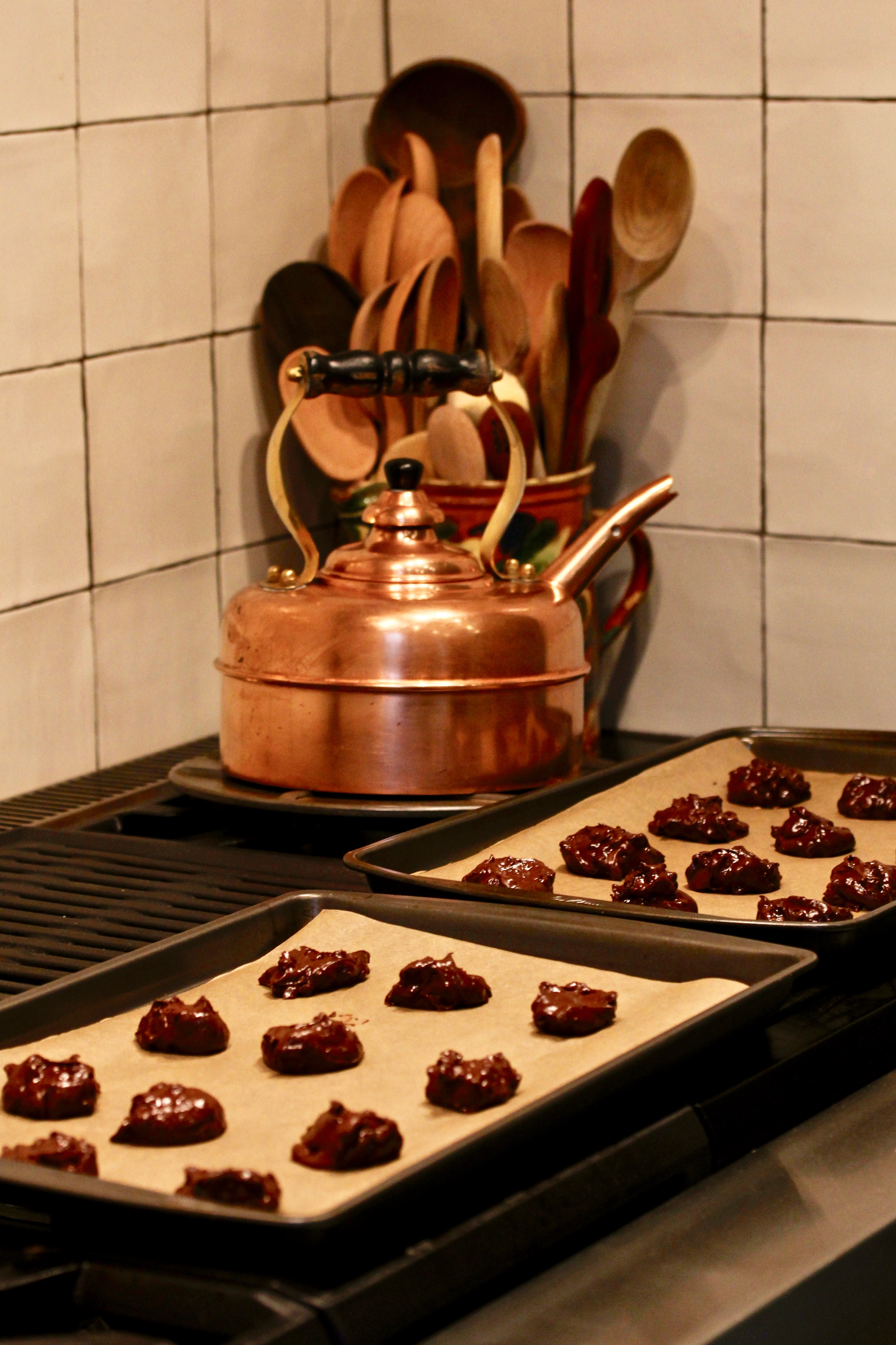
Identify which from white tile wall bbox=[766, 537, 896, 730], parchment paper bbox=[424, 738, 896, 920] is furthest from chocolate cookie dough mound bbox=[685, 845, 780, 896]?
white tile wall bbox=[766, 537, 896, 730]

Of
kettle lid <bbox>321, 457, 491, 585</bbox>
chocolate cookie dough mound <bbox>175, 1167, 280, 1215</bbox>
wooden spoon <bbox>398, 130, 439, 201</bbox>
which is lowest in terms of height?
chocolate cookie dough mound <bbox>175, 1167, 280, 1215</bbox>

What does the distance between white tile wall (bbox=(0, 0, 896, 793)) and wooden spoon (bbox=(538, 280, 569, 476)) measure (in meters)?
0.13

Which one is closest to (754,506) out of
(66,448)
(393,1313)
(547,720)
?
(547,720)

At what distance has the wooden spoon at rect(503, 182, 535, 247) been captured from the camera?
158 centimetres

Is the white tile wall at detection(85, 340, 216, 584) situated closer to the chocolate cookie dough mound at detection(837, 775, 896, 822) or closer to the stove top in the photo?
the stove top

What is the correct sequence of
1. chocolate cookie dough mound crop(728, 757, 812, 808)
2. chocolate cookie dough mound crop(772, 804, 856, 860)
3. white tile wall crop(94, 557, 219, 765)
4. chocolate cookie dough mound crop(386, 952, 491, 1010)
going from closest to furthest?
chocolate cookie dough mound crop(386, 952, 491, 1010) < chocolate cookie dough mound crop(772, 804, 856, 860) < chocolate cookie dough mound crop(728, 757, 812, 808) < white tile wall crop(94, 557, 219, 765)

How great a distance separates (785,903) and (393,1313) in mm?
385

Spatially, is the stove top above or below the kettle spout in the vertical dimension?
below

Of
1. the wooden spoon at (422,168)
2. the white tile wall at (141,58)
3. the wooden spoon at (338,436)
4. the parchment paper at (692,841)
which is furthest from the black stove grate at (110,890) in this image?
the wooden spoon at (422,168)

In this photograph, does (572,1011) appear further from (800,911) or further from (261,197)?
(261,197)

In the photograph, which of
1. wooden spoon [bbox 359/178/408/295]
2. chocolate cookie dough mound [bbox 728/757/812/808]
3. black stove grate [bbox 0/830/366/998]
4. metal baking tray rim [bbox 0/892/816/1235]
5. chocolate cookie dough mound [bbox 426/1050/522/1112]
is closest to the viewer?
metal baking tray rim [bbox 0/892/816/1235]

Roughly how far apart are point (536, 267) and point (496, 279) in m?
0.10

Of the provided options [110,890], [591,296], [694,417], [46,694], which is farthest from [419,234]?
[110,890]

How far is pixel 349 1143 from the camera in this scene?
0.68 m
